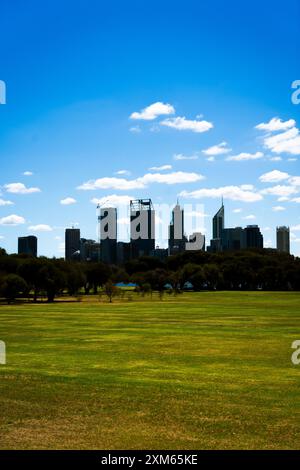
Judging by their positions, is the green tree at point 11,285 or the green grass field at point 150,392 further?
the green tree at point 11,285

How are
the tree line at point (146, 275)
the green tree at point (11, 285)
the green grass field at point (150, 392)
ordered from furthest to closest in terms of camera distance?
the tree line at point (146, 275)
the green tree at point (11, 285)
the green grass field at point (150, 392)

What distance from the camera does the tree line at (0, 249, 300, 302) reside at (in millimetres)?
99812

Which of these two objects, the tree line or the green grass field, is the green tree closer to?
the tree line

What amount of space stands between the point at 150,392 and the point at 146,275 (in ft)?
383

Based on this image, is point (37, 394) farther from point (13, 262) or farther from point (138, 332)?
point (13, 262)

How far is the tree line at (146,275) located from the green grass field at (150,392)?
207ft

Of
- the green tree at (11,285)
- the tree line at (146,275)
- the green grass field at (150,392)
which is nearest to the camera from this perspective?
the green grass field at (150,392)

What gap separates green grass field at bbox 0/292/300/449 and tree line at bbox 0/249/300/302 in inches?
2480

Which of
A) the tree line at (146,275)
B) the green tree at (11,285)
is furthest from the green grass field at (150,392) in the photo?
the tree line at (146,275)

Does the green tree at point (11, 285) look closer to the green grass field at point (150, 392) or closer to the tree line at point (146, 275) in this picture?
the tree line at point (146, 275)

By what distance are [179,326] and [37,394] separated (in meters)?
25.5

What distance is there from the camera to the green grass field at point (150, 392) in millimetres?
14617

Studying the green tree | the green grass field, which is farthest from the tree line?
the green grass field

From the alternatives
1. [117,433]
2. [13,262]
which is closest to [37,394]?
[117,433]
